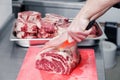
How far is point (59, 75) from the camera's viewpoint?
881 millimetres

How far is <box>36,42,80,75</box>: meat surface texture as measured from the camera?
896 mm

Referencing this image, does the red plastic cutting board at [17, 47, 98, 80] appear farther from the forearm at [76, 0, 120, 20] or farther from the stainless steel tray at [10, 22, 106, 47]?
the forearm at [76, 0, 120, 20]

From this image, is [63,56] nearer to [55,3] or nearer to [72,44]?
[72,44]

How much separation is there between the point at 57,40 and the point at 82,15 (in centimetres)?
15

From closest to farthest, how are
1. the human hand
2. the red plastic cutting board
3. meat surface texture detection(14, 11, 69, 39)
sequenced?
the red plastic cutting board, the human hand, meat surface texture detection(14, 11, 69, 39)

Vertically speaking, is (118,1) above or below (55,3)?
above

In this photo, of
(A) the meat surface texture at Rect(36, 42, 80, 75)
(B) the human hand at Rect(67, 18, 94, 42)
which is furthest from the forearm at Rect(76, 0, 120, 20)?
(A) the meat surface texture at Rect(36, 42, 80, 75)

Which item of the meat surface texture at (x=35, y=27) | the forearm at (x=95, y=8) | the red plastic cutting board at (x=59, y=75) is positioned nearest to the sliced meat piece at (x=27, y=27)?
the meat surface texture at (x=35, y=27)

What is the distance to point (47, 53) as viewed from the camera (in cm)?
93

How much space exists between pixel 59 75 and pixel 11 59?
23 cm

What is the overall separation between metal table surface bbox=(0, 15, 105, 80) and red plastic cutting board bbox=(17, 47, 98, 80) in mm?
21

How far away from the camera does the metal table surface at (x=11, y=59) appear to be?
87 centimetres

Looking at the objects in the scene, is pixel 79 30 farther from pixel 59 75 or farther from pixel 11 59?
pixel 11 59

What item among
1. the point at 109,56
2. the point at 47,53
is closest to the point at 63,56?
the point at 47,53
